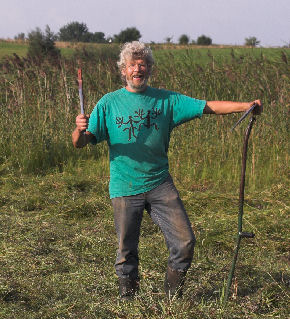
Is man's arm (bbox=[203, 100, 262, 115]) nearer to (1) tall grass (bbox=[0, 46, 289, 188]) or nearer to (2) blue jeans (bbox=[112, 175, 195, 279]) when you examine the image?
(2) blue jeans (bbox=[112, 175, 195, 279])

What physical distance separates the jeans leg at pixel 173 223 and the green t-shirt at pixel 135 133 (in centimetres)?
7

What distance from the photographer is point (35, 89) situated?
9.01 m

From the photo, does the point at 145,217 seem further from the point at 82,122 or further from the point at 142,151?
the point at 82,122

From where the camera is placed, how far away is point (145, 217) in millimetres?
5590

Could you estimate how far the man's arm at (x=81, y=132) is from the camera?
3195 millimetres

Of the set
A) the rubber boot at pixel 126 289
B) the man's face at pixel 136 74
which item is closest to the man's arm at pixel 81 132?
the man's face at pixel 136 74

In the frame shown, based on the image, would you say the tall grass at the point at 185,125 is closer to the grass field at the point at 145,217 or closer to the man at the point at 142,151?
the grass field at the point at 145,217

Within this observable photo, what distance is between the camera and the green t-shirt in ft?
10.9

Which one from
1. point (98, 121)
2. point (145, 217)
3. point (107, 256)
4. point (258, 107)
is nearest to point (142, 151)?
point (98, 121)

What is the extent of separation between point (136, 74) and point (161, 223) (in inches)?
34.4

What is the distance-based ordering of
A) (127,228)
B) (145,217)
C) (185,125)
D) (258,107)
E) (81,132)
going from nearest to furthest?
(258,107), (81,132), (127,228), (145,217), (185,125)

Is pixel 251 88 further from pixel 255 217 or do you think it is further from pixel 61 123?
pixel 255 217

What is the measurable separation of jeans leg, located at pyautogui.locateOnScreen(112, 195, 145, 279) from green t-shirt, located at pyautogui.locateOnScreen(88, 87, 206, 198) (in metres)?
0.05

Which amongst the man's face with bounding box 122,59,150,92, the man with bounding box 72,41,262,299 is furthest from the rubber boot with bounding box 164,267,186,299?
the man's face with bounding box 122,59,150,92
